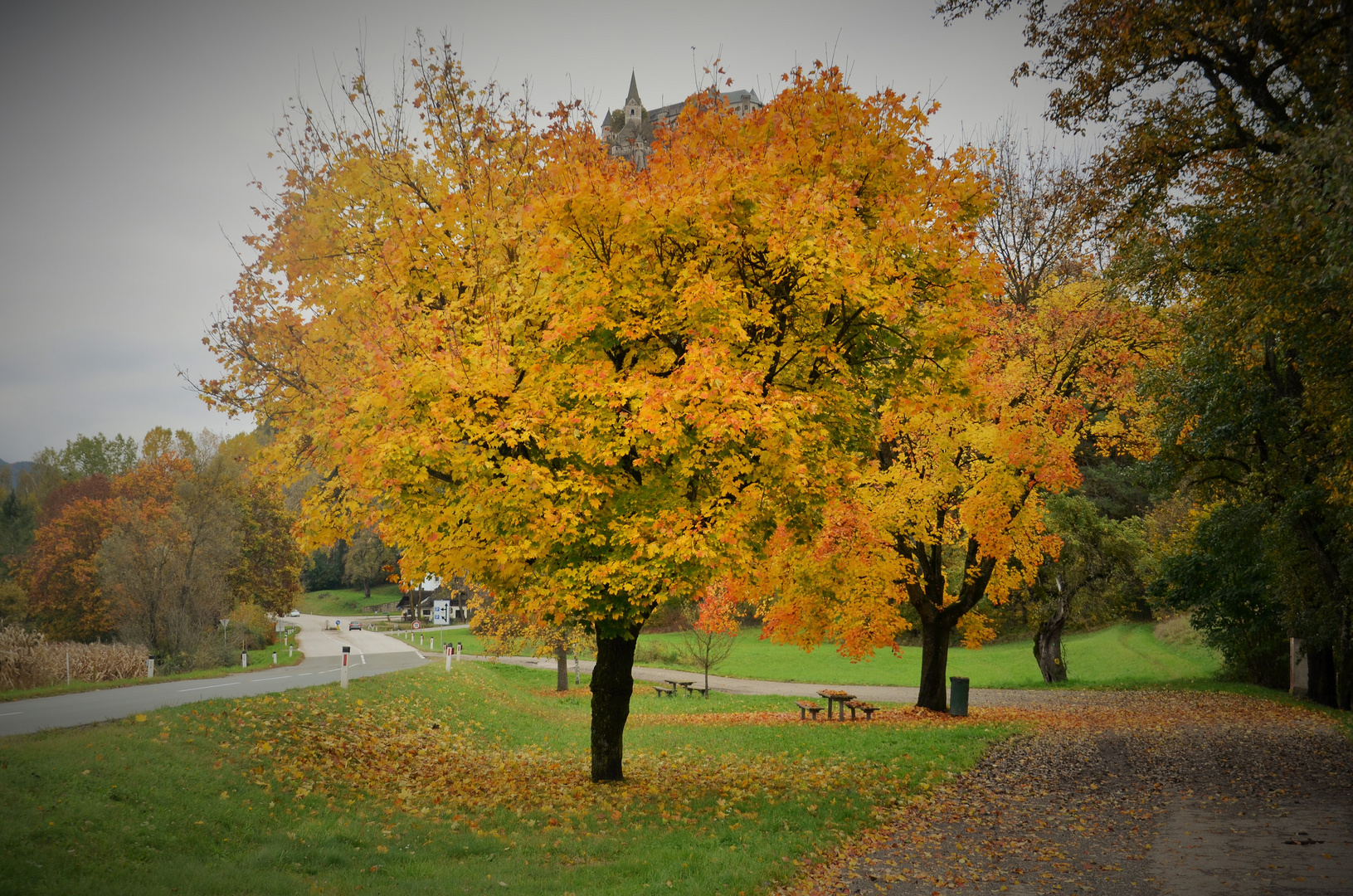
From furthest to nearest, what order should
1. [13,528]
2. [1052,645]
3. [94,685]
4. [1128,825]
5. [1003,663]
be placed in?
1. [13,528]
2. [1003,663]
3. [1052,645]
4. [94,685]
5. [1128,825]

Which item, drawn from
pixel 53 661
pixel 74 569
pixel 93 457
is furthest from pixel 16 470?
pixel 53 661

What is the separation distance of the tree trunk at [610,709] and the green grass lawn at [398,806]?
0.32m

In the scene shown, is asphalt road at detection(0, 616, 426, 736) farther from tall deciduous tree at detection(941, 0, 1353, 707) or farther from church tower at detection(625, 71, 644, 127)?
church tower at detection(625, 71, 644, 127)

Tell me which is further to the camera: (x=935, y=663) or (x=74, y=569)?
(x=74, y=569)

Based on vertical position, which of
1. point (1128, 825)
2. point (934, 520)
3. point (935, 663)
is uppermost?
point (934, 520)

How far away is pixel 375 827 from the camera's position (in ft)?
26.7

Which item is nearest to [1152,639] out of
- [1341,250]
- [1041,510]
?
[1041,510]

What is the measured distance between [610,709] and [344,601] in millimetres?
101311

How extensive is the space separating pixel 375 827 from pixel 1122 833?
8108 mm

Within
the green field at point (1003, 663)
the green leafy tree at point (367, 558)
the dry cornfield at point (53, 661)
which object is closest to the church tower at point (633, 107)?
the green leafy tree at point (367, 558)

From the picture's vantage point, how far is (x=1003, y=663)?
44656mm

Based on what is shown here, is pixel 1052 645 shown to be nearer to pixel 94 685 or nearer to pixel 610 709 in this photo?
pixel 610 709

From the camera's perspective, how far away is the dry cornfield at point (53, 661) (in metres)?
19.0

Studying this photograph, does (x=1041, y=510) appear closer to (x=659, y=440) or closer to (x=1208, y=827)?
(x=1208, y=827)
